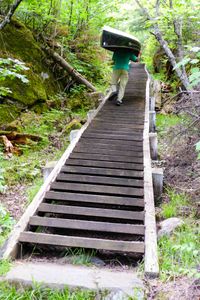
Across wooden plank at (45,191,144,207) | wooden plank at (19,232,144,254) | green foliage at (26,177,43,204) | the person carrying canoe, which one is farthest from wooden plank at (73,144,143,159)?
the person carrying canoe

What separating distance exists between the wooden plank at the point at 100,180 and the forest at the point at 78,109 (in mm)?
596

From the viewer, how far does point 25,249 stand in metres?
3.62

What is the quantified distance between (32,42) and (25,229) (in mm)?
9318

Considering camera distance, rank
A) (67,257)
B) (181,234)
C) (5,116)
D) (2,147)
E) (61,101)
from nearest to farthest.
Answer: (67,257), (181,234), (2,147), (5,116), (61,101)

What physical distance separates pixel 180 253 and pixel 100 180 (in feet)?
6.10

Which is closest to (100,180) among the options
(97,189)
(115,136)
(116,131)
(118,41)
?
(97,189)

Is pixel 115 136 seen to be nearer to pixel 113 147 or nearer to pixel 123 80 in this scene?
pixel 113 147

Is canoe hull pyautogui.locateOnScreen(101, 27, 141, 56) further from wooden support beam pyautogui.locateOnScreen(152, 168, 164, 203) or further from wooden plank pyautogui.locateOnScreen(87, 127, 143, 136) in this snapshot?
wooden support beam pyautogui.locateOnScreen(152, 168, 164, 203)

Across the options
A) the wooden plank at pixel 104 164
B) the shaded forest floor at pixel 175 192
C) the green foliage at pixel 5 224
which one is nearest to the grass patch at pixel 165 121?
the shaded forest floor at pixel 175 192

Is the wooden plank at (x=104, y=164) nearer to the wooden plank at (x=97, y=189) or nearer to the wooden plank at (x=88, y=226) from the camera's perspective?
the wooden plank at (x=97, y=189)

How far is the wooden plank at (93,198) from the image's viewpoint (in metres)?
4.48

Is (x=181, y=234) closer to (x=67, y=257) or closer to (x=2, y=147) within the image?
(x=67, y=257)

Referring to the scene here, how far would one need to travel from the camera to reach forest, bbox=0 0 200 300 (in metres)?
3.23

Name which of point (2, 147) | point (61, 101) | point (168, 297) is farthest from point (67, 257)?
point (61, 101)
